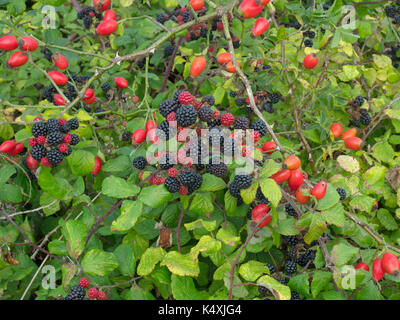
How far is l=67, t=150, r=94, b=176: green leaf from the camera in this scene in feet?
5.31

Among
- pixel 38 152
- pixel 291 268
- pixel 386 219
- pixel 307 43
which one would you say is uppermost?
pixel 307 43

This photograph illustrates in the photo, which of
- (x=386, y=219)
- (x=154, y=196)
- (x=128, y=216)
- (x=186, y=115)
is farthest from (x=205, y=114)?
(x=386, y=219)

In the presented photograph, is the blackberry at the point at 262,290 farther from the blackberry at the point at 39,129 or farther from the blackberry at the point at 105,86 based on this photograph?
the blackberry at the point at 105,86

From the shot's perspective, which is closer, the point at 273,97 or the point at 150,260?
the point at 150,260

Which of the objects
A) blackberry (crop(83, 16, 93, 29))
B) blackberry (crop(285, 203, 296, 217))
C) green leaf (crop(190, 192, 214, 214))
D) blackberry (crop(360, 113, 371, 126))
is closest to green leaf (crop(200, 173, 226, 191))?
green leaf (crop(190, 192, 214, 214))

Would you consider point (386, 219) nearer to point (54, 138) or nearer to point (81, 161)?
point (81, 161)

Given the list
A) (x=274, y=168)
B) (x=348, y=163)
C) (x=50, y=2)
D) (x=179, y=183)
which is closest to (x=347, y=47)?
(x=348, y=163)

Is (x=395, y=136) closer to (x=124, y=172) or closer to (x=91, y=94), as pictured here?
(x=124, y=172)

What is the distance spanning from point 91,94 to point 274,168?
1.10 metres

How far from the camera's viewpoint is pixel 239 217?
1.72 metres

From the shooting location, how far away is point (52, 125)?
1.47 m

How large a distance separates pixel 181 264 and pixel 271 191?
1.41 ft

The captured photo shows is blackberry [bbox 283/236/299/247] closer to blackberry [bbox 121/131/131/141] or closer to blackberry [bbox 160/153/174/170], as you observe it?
blackberry [bbox 160/153/174/170]

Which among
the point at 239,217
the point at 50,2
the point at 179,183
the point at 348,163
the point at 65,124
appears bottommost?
the point at 239,217
